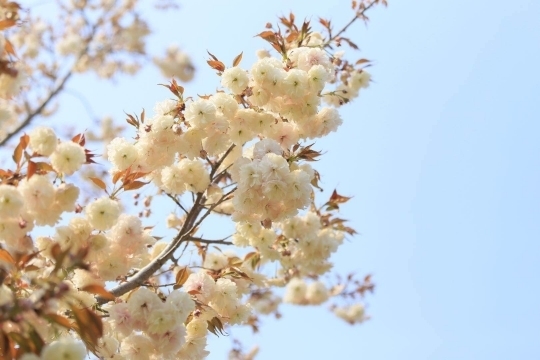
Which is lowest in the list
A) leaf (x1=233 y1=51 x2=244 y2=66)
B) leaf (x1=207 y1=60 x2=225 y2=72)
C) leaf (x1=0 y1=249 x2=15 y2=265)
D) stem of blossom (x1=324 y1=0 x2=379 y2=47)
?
leaf (x1=0 y1=249 x2=15 y2=265)

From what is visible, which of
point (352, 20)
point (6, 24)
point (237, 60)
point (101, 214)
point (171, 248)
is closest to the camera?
point (6, 24)

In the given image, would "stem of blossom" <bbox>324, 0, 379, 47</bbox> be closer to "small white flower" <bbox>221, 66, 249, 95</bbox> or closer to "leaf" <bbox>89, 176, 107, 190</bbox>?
"small white flower" <bbox>221, 66, 249, 95</bbox>

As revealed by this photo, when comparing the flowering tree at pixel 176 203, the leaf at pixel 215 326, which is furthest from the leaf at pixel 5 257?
the leaf at pixel 215 326

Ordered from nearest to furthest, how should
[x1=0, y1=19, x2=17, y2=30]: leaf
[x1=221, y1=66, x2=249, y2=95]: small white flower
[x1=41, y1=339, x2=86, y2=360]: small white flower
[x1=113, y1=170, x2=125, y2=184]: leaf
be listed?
1. [x1=41, y1=339, x2=86, y2=360]: small white flower
2. [x1=0, y1=19, x2=17, y2=30]: leaf
3. [x1=113, y1=170, x2=125, y2=184]: leaf
4. [x1=221, y1=66, x2=249, y2=95]: small white flower

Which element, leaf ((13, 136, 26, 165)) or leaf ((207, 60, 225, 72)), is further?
leaf ((207, 60, 225, 72))

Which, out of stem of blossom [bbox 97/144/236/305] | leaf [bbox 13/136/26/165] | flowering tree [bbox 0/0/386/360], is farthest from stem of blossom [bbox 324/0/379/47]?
leaf [bbox 13/136/26/165]

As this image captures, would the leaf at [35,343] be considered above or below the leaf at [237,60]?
below

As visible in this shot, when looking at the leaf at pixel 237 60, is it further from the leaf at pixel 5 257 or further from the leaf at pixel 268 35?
the leaf at pixel 5 257

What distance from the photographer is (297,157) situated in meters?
2.19

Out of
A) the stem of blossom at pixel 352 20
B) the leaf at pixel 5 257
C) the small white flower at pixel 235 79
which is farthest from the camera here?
the stem of blossom at pixel 352 20

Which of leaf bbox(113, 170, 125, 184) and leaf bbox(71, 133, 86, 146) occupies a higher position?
leaf bbox(113, 170, 125, 184)

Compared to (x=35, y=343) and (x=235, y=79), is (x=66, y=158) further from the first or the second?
(x=235, y=79)

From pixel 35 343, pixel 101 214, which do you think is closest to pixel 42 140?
pixel 101 214

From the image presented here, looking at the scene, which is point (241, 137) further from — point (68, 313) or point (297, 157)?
point (68, 313)
